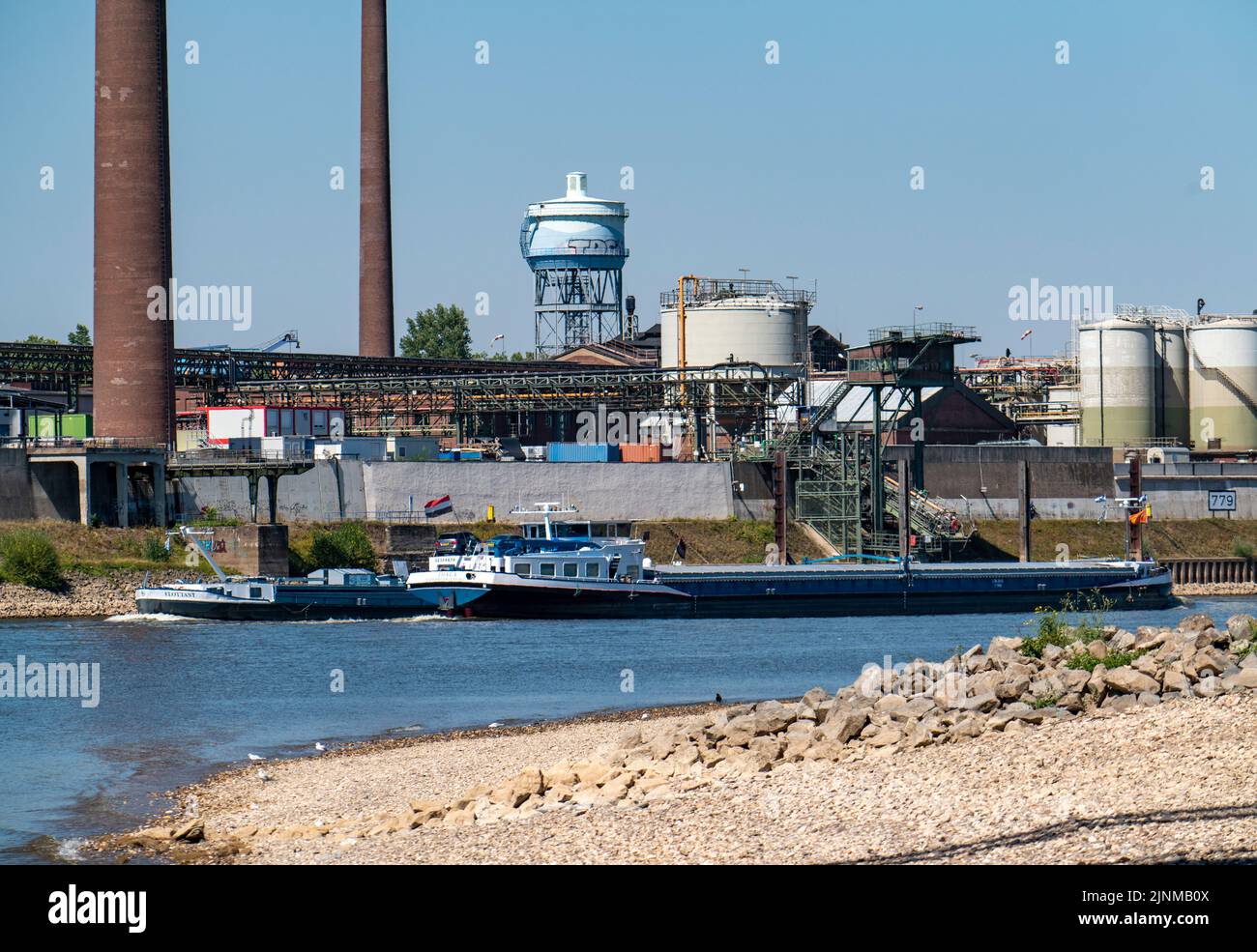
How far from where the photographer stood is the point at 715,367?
93.6 meters

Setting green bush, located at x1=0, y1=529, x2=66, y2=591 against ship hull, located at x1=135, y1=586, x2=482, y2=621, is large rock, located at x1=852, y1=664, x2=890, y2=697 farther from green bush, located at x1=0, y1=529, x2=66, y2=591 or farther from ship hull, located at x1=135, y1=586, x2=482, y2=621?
green bush, located at x1=0, y1=529, x2=66, y2=591

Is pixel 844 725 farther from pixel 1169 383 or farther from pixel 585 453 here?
pixel 1169 383

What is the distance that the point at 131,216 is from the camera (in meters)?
72.8

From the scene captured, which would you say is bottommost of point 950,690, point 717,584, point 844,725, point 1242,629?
point 717,584

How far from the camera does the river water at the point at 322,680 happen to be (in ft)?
105

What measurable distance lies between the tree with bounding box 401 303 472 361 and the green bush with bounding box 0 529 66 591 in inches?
3956

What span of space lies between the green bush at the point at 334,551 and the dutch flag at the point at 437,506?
4.85 m

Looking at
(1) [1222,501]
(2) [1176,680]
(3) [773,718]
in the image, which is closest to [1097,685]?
(2) [1176,680]

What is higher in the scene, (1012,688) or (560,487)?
(560,487)

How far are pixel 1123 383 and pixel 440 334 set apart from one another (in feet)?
265

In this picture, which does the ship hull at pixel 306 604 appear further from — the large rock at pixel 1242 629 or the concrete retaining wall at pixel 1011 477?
the large rock at pixel 1242 629

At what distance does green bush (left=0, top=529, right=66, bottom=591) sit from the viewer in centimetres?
6619

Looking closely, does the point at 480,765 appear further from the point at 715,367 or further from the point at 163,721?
the point at 715,367
